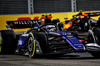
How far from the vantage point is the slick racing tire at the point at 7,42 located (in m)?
8.69

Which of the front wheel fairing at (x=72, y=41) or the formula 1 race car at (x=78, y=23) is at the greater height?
the formula 1 race car at (x=78, y=23)

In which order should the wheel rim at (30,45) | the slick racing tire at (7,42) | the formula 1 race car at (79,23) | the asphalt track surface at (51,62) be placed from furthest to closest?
1. the formula 1 race car at (79,23)
2. the slick racing tire at (7,42)
3. the wheel rim at (30,45)
4. the asphalt track surface at (51,62)

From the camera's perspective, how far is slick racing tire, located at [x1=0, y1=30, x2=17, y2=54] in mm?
8688

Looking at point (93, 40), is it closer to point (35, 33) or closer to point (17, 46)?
point (35, 33)

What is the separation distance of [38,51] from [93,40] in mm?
2048

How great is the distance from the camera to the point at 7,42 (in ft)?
28.7

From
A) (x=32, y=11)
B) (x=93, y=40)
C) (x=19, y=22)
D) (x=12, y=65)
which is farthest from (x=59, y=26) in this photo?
(x=32, y=11)

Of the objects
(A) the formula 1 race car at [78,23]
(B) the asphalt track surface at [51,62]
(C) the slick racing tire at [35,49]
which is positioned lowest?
(B) the asphalt track surface at [51,62]

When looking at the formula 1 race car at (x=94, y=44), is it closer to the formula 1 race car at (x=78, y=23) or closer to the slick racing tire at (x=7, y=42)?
the slick racing tire at (x=7, y=42)

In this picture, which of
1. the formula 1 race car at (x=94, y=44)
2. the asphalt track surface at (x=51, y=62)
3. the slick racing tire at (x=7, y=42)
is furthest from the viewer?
the slick racing tire at (x=7, y=42)

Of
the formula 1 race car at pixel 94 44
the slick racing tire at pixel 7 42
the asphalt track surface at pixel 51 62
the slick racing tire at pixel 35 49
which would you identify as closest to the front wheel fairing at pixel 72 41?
the formula 1 race car at pixel 94 44

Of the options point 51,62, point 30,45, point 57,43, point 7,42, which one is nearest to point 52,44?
point 57,43

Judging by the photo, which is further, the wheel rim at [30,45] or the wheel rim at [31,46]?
the wheel rim at [30,45]

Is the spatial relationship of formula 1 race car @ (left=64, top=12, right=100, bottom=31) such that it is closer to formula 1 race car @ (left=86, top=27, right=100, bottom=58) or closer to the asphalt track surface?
formula 1 race car @ (left=86, top=27, right=100, bottom=58)
